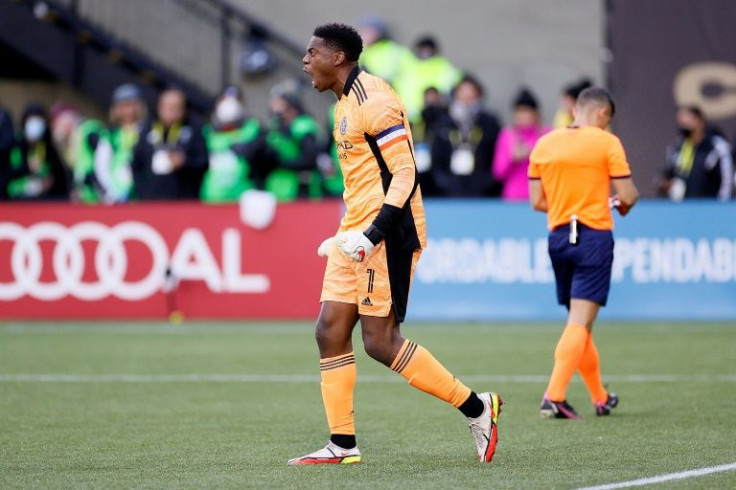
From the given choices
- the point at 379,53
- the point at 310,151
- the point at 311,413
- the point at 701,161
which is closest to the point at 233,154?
the point at 310,151

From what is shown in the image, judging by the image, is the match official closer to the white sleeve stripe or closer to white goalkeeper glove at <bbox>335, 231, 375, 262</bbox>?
the white sleeve stripe

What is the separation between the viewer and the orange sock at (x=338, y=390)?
762 cm

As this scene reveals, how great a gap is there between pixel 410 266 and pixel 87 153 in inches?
489

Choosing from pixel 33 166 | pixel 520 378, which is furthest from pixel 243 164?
pixel 520 378

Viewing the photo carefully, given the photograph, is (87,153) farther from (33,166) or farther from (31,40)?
(31,40)

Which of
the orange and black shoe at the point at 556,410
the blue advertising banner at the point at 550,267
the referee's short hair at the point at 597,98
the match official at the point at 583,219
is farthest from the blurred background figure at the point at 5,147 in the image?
the orange and black shoe at the point at 556,410

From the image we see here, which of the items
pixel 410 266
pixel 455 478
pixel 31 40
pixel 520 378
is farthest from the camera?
pixel 31 40

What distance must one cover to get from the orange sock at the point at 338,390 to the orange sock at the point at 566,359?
2166mm

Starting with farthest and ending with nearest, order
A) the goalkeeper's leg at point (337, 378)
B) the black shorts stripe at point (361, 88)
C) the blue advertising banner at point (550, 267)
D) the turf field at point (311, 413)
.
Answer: the blue advertising banner at point (550, 267) → the goalkeeper's leg at point (337, 378) → the black shorts stripe at point (361, 88) → the turf field at point (311, 413)

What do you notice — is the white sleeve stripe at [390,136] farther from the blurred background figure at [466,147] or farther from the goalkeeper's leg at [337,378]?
the blurred background figure at [466,147]

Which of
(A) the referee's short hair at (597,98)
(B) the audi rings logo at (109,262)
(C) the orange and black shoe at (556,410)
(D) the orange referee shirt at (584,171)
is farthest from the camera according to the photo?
(B) the audi rings logo at (109,262)

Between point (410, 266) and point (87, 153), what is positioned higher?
point (87, 153)

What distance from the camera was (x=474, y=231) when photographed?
1672 centimetres

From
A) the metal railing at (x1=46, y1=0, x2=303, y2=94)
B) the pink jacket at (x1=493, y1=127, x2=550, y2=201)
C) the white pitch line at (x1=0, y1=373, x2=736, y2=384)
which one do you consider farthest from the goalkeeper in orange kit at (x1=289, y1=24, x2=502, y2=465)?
the metal railing at (x1=46, y1=0, x2=303, y2=94)
